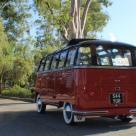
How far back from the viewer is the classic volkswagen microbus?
1316cm

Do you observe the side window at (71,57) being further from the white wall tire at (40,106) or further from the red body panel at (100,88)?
the white wall tire at (40,106)

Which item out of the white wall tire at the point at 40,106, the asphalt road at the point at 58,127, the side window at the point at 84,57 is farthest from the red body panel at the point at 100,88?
the white wall tire at the point at 40,106

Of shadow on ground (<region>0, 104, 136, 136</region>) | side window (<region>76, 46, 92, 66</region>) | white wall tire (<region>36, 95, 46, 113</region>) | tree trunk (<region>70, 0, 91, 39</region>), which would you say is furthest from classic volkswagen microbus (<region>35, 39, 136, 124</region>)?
tree trunk (<region>70, 0, 91, 39</region>)

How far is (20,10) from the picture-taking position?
37.1 metres

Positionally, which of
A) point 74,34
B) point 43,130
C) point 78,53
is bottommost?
point 43,130

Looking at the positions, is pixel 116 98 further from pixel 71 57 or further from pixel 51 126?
pixel 51 126

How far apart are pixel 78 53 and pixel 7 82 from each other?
4218 cm

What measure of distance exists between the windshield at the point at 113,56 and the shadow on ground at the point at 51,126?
1.76 m

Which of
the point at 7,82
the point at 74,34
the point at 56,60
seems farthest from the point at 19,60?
the point at 56,60

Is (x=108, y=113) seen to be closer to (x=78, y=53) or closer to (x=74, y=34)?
(x=78, y=53)

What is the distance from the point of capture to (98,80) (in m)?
13.3

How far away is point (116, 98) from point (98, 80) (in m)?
0.71

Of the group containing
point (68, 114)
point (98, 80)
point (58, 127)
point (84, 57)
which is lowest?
point (58, 127)

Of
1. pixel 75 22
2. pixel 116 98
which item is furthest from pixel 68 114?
pixel 75 22
